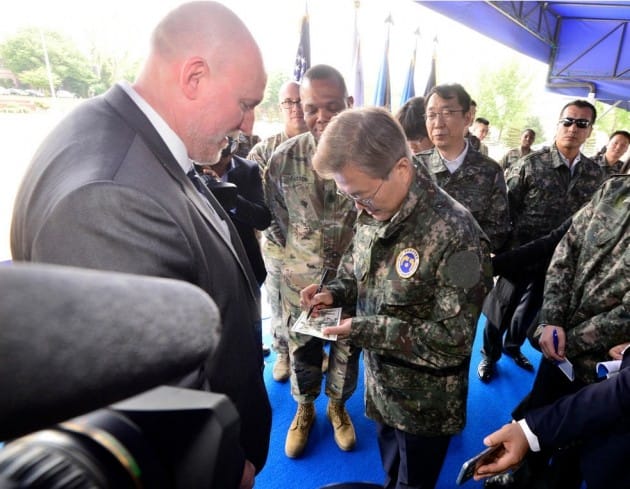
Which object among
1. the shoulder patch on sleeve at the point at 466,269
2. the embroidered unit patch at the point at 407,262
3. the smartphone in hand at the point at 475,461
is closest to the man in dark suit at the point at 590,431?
the smartphone in hand at the point at 475,461

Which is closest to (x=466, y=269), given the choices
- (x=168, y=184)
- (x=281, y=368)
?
(x=168, y=184)

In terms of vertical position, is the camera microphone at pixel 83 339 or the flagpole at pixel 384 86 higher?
the flagpole at pixel 384 86

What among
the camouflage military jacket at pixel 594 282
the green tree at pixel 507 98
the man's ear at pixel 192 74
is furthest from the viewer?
the green tree at pixel 507 98

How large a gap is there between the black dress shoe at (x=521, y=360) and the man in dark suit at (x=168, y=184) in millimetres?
2853

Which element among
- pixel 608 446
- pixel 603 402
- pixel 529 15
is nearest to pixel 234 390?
pixel 603 402

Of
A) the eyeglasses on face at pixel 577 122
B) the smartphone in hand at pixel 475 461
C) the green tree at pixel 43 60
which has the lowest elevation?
the smartphone in hand at pixel 475 461

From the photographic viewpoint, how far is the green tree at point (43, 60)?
3.88 meters

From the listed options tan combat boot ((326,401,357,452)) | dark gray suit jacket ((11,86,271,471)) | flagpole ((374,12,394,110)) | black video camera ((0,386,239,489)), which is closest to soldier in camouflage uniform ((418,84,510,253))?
tan combat boot ((326,401,357,452))

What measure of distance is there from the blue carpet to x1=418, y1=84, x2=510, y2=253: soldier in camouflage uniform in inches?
47.3

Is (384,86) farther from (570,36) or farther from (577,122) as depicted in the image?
(570,36)

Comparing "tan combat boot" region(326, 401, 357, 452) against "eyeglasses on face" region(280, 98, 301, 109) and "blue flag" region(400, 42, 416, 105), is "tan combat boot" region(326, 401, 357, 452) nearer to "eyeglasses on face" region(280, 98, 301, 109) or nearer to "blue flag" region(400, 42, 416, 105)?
"eyeglasses on face" region(280, 98, 301, 109)

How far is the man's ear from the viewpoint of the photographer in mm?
939

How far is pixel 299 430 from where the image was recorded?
7.57ft

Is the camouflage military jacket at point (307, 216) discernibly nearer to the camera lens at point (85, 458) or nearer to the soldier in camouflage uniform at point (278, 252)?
the soldier in camouflage uniform at point (278, 252)
